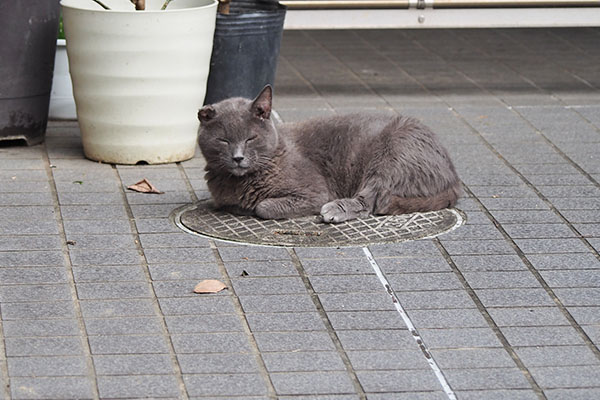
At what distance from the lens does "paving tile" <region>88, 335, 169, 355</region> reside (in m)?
4.07

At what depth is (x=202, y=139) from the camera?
18.5ft

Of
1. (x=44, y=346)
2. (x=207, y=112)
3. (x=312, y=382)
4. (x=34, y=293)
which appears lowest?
(x=34, y=293)

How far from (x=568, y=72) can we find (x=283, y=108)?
3029 millimetres

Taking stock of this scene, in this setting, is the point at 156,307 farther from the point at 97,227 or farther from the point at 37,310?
the point at 97,227

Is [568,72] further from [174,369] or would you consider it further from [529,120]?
[174,369]

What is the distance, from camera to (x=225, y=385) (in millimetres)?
3828

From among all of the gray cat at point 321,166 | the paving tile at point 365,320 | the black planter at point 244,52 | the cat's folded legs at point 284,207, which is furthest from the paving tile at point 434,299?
the black planter at point 244,52

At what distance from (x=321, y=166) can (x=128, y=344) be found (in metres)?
2.08

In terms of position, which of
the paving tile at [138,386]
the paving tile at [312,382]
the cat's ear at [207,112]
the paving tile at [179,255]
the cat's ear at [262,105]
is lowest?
the paving tile at [179,255]

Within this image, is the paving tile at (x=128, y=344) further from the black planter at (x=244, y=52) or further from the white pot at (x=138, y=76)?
the black planter at (x=244, y=52)

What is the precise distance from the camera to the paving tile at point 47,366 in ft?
12.7

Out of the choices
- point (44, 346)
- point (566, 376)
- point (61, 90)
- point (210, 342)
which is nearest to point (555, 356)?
point (566, 376)

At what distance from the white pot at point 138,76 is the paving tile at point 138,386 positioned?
9.50 feet

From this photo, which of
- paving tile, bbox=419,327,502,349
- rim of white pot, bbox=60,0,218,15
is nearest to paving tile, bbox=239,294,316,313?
paving tile, bbox=419,327,502,349
